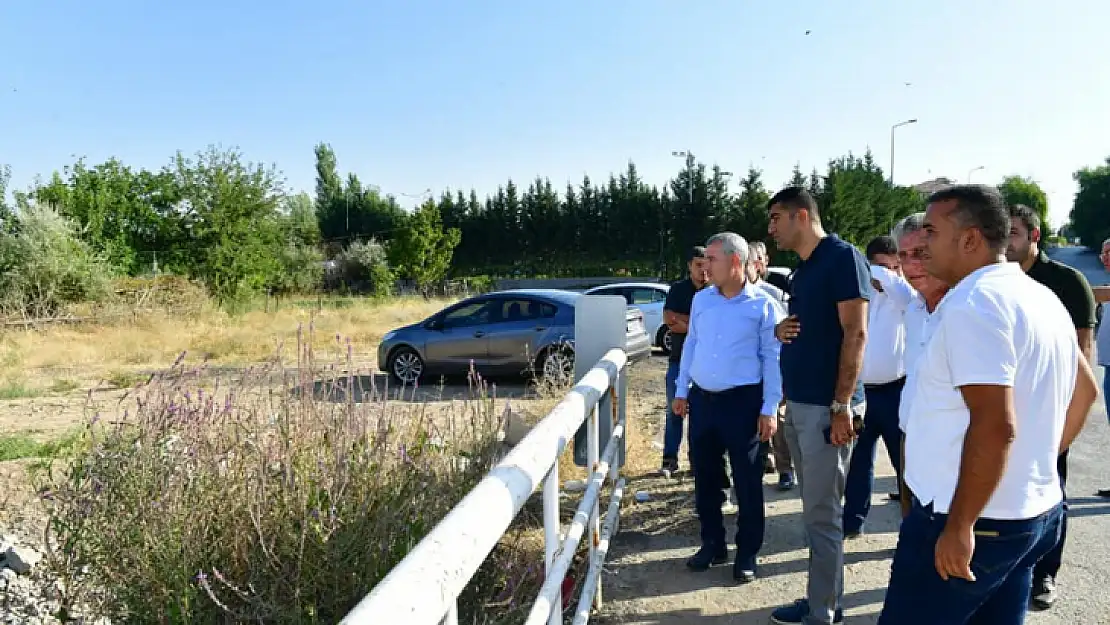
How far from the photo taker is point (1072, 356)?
72.9 inches

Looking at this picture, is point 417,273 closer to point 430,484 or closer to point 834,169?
point 834,169

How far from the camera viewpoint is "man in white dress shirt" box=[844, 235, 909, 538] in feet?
13.1

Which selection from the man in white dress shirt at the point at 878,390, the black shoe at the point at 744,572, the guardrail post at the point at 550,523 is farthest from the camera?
the man in white dress shirt at the point at 878,390

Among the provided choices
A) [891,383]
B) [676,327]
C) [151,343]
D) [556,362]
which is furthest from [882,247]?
[151,343]

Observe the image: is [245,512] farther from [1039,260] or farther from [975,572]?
[1039,260]

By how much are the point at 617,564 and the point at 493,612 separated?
128 cm

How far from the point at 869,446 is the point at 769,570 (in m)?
1.11

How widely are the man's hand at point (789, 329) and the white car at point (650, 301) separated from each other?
31.0 ft

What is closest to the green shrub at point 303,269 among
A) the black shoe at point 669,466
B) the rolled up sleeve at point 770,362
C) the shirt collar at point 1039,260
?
the black shoe at point 669,466

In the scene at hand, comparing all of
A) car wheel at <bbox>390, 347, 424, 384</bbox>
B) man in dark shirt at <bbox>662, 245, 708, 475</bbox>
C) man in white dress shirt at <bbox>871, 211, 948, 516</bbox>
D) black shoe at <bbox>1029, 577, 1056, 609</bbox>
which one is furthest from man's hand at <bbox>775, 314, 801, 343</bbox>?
car wheel at <bbox>390, 347, 424, 384</bbox>

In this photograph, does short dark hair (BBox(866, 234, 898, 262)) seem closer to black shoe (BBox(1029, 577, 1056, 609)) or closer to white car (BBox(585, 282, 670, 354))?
black shoe (BBox(1029, 577, 1056, 609))

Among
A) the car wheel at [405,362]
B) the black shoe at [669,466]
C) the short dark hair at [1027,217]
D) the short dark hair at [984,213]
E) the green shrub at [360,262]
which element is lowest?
the black shoe at [669,466]

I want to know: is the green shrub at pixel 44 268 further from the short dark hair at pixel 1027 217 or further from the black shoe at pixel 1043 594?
the black shoe at pixel 1043 594

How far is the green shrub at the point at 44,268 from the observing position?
21.3m
